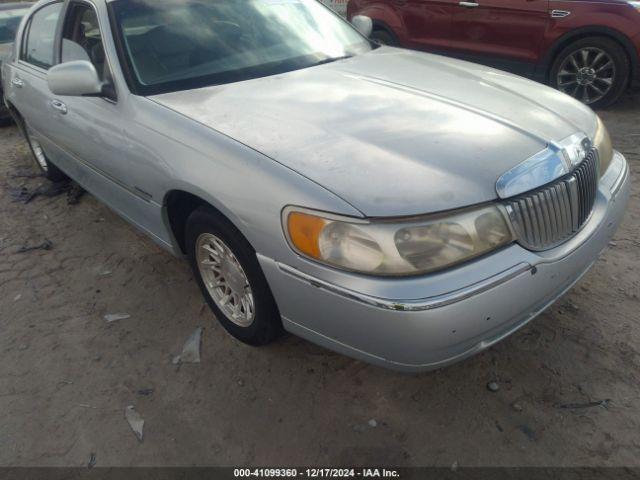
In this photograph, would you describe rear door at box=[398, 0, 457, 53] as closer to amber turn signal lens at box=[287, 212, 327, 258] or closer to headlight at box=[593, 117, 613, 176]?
headlight at box=[593, 117, 613, 176]

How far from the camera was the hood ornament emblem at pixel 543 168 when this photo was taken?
181 cm

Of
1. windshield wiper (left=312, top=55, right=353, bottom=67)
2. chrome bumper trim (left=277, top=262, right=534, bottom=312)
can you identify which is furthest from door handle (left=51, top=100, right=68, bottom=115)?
chrome bumper trim (left=277, top=262, right=534, bottom=312)

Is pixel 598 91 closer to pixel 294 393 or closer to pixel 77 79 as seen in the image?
pixel 294 393

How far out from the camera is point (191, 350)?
8.52ft

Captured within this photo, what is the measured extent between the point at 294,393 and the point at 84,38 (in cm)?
252

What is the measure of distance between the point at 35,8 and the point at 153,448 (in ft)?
12.3

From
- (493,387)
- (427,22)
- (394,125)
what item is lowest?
(493,387)

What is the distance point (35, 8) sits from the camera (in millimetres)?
4074

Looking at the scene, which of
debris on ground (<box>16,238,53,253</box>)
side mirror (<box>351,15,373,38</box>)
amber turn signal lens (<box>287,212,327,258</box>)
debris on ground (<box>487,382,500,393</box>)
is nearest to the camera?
amber turn signal lens (<box>287,212,327,258</box>)

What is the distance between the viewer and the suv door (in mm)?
5570

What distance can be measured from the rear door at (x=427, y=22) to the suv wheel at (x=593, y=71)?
136 centimetres

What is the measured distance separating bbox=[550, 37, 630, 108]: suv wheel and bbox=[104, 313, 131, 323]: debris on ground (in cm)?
512

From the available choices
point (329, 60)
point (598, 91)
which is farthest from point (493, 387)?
point (598, 91)

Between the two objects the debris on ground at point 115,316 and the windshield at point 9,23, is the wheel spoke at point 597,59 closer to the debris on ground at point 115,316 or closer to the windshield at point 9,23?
the debris on ground at point 115,316
